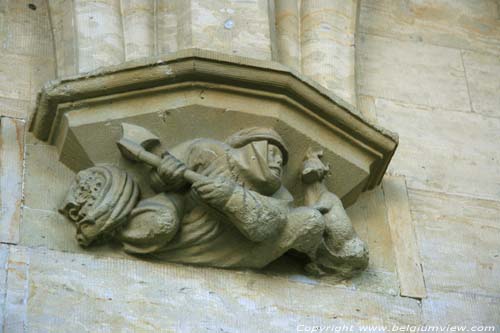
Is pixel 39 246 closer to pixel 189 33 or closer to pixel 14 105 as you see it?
pixel 14 105

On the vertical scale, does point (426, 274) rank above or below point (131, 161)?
below

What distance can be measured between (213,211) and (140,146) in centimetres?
26

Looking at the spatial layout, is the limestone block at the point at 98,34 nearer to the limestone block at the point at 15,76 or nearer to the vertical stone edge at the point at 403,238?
the limestone block at the point at 15,76

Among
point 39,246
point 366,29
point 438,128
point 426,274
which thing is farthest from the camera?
point 366,29

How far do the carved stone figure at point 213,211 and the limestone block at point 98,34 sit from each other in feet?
0.90

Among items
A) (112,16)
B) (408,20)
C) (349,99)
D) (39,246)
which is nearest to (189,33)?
(112,16)

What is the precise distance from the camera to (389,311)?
3441 mm

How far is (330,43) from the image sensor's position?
154 inches

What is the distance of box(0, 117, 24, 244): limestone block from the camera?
3.27 meters

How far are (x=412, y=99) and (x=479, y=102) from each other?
9.8 inches

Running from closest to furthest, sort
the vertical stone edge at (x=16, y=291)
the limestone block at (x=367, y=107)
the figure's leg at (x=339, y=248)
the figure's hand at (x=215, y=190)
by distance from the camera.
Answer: the vertical stone edge at (x=16, y=291), the figure's hand at (x=215, y=190), the figure's leg at (x=339, y=248), the limestone block at (x=367, y=107)

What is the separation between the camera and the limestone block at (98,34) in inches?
140

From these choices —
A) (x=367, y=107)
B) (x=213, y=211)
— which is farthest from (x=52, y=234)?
(x=367, y=107)

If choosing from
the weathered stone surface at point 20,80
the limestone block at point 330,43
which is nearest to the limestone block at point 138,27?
the weathered stone surface at point 20,80
